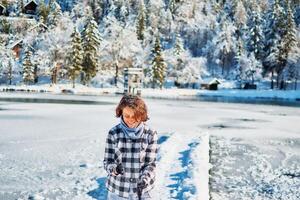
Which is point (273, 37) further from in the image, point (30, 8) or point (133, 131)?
point (133, 131)

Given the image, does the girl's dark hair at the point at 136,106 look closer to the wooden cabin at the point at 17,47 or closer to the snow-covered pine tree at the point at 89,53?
the snow-covered pine tree at the point at 89,53

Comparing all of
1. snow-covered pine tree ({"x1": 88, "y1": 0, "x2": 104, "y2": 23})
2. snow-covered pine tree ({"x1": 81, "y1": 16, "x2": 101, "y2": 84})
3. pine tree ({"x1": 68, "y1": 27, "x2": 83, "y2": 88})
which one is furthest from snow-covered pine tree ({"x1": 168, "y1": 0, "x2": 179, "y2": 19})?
pine tree ({"x1": 68, "y1": 27, "x2": 83, "y2": 88})

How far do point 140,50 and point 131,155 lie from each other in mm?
83743

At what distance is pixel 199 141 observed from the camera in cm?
1603

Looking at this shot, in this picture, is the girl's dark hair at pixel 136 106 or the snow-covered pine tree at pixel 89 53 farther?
the snow-covered pine tree at pixel 89 53

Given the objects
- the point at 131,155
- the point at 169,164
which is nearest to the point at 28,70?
the point at 169,164

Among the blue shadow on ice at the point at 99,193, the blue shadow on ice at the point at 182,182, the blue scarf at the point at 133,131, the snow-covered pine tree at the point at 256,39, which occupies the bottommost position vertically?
the blue shadow on ice at the point at 99,193

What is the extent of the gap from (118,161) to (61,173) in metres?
6.18

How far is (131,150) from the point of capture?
4.83 meters

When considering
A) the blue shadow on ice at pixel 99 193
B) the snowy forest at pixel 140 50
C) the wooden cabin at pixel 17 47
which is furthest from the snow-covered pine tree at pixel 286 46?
the blue shadow on ice at pixel 99 193

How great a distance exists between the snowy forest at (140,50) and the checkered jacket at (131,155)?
6612cm

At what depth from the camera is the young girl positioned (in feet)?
15.7

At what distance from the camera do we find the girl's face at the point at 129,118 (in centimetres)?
476

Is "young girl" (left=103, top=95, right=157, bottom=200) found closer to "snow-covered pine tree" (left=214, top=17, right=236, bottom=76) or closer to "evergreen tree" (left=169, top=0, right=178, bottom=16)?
"snow-covered pine tree" (left=214, top=17, right=236, bottom=76)
